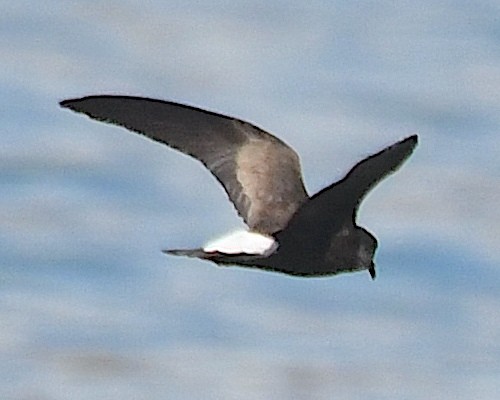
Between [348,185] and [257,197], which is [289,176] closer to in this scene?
[257,197]

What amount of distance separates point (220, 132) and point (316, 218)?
0.95m

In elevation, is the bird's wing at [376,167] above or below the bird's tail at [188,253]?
above

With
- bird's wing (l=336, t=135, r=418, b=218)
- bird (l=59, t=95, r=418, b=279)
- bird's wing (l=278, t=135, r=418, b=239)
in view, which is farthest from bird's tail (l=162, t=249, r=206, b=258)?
bird's wing (l=336, t=135, r=418, b=218)

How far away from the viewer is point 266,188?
27.4 feet

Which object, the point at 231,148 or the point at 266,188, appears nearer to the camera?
the point at 266,188

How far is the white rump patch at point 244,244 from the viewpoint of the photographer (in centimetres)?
764

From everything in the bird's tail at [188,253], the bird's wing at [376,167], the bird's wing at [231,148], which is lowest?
the bird's tail at [188,253]

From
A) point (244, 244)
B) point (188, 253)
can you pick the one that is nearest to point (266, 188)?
point (244, 244)

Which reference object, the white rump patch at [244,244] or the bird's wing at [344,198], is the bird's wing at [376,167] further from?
the white rump patch at [244,244]

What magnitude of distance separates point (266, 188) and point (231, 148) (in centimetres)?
28

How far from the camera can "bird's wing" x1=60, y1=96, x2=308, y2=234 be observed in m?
8.12

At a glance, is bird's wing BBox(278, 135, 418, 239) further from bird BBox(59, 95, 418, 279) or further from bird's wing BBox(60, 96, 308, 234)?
bird's wing BBox(60, 96, 308, 234)

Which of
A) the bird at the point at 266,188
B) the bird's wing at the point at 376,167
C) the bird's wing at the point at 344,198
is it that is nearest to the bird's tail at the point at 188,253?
the bird at the point at 266,188

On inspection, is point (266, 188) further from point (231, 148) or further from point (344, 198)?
point (344, 198)
